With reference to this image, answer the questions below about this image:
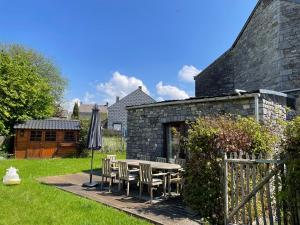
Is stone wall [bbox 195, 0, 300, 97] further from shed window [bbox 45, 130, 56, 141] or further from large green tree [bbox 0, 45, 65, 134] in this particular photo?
large green tree [bbox 0, 45, 65, 134]

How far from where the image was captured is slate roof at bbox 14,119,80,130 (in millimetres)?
21094

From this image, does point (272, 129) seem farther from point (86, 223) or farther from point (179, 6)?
point (179, 6)

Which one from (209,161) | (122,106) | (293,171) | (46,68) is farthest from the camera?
(122,106)

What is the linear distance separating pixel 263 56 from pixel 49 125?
1597cm

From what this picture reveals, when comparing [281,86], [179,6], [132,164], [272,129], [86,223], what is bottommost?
[86,223]

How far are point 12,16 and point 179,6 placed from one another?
9271 mm

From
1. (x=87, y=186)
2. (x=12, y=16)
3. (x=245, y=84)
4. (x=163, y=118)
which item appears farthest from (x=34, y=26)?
(x=245, y=84)

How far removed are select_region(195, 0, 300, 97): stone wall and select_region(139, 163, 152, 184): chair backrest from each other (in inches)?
314

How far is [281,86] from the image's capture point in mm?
12523

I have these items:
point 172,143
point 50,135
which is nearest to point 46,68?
point 50,135

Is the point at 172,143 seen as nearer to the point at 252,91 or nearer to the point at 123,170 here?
the point at 123,170

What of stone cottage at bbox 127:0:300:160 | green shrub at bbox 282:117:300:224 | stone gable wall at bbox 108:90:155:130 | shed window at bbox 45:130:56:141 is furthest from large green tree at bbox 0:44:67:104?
green shrub at bbox 282:117:300:224

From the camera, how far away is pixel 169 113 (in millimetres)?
11719

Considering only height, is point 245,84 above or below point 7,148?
above
